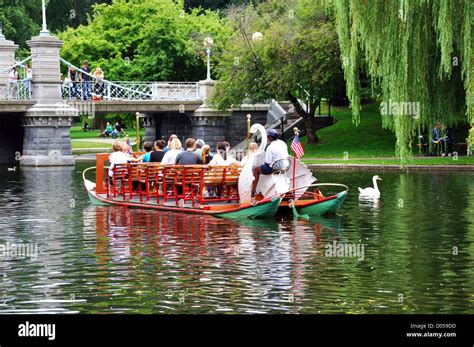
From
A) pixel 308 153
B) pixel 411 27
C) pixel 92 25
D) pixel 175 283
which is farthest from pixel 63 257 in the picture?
pixel 92 25

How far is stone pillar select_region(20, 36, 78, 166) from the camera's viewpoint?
2202 inches

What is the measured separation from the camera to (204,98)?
6266 cm

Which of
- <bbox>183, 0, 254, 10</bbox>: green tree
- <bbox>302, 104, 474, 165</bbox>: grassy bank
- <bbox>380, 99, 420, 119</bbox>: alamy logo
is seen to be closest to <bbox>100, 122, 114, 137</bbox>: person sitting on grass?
<bbox>183, 0, 254, 10</bbox>: green tree

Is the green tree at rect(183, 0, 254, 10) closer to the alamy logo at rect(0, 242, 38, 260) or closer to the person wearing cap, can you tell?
the person wearing cap

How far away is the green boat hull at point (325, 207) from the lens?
25022mm

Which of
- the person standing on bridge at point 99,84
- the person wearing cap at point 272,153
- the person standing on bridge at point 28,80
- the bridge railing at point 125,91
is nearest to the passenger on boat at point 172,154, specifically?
the person wearing cap at point 272,153

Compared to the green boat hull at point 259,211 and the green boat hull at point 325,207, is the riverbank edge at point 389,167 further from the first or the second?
the green boat hull at point 259,211

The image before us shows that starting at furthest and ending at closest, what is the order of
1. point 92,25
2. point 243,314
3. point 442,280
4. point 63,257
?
point 92,25, point 63,257, point 442,280, point 243,314

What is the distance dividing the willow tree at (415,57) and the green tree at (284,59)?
79.0ft

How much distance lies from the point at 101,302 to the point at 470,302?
475 centimetres

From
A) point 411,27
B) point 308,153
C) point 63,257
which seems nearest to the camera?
point 63,257

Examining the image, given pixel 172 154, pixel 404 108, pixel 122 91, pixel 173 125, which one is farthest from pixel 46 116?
pixel 404 108

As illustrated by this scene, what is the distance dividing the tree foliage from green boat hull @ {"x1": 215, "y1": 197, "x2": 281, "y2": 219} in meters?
43.7

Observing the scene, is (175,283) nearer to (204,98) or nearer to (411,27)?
(411,27)
